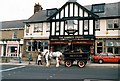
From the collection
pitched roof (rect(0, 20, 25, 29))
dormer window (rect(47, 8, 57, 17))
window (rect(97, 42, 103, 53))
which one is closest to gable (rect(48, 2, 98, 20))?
dormer window (rect(47, 8, 57, 17))

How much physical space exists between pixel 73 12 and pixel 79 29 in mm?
2705

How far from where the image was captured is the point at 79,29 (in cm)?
3584

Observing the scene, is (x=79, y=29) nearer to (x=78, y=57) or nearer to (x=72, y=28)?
(x=72, y=28)

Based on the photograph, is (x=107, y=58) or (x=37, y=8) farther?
(x=37, y=8)

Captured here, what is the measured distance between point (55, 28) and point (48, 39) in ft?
6.65

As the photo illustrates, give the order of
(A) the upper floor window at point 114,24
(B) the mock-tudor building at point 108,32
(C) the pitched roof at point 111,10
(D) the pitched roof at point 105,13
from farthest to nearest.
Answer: (D) the pitched roof at point 105,13 < (C) the pitched roof at point 111,10 < (A) the upper floor window at point 114,24 < (B) the mock-tudor building at point 108,32

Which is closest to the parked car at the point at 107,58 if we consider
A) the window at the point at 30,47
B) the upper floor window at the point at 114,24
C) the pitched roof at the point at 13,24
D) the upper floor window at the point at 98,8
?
the upper floor window at the point at 114,24

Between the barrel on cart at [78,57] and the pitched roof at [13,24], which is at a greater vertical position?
the pitched roof at [13,24]

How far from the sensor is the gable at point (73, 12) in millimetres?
35625

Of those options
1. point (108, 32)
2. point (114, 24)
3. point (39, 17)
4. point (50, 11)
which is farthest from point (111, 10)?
point (39, 17)

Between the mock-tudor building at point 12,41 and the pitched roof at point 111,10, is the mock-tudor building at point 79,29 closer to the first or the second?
the pitched roof at point 111,10

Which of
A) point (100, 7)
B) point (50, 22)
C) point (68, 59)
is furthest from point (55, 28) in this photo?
point (68, 59)

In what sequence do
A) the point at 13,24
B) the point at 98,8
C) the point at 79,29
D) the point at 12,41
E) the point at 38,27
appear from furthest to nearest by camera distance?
the point at 13,24 → the point at 12,41 → the point at 38,27 → the point at 98,8 → the point at 79,29

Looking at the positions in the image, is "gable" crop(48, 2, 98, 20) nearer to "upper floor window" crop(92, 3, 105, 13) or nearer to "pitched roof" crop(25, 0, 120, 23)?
"pitched roof" crop(25, 0, 120, 23)
